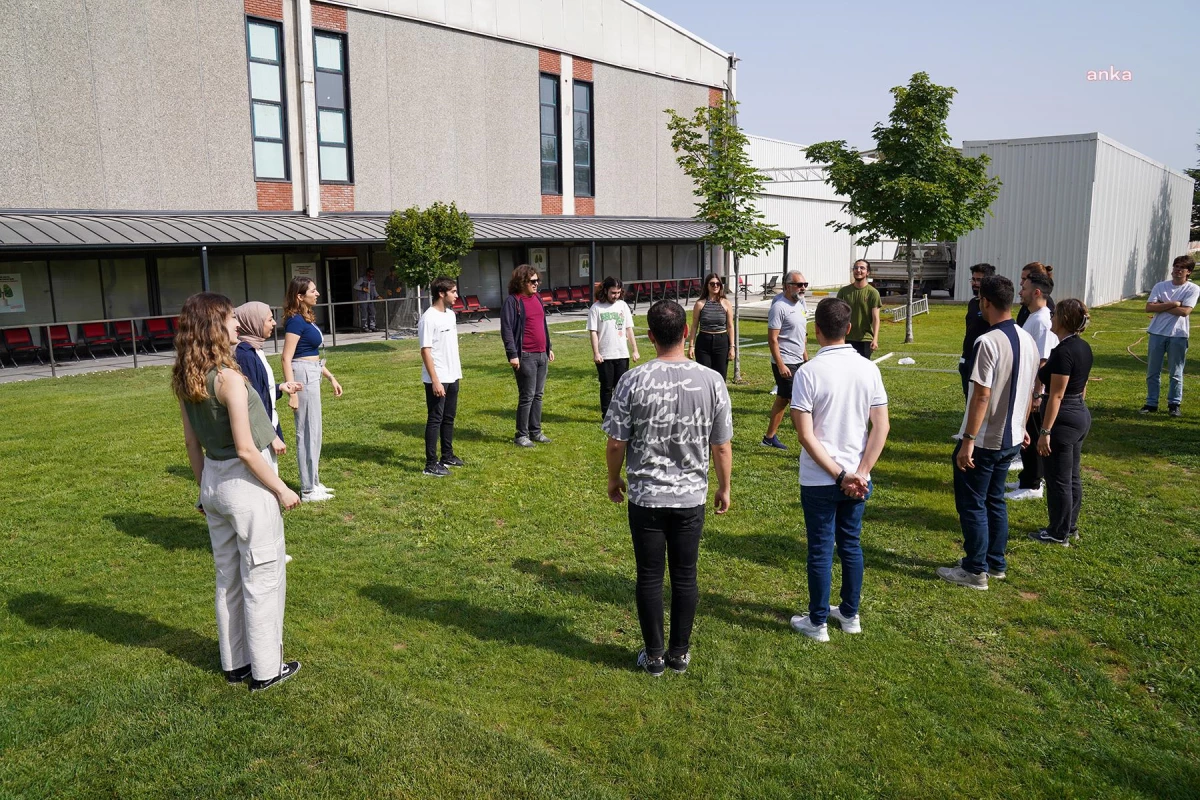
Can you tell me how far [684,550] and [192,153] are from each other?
65.4ft

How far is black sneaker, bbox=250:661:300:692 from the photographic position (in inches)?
165

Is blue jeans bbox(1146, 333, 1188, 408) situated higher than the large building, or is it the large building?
the large building

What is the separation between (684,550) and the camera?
13.6ft

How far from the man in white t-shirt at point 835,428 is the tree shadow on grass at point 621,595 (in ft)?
1.95

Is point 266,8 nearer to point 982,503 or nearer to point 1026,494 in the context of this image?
point 1026,494

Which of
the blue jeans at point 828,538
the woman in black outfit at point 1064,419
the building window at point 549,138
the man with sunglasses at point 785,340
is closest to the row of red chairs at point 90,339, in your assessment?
the man with sunglasses at point 785,340

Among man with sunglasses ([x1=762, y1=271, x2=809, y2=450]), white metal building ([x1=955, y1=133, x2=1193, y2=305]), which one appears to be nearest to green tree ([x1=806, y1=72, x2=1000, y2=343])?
white metal building ([x1=955, y1=133, x2=1193, y2=305])

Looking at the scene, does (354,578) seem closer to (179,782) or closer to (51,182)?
(179,782)

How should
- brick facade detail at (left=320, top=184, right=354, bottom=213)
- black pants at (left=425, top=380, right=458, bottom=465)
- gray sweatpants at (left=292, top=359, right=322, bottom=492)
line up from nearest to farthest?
gray sweatpants at (left=292, top=359, right=322, bottom=492) → black pants at (left=425, top=380, right=458, bottom=465) → brick facade detail at (left=320, top=184, right=354, bottom=213)

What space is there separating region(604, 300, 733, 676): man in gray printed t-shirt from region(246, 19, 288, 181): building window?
20256mm

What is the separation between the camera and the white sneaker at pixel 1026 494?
7.21 m

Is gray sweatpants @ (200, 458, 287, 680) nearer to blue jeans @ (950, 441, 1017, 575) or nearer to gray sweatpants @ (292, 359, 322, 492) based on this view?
gray sweatpants @ (292, 359, 322, 492)

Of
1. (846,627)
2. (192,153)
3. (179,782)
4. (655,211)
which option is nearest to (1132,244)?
(655,211)

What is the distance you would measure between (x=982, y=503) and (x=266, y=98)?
21.1 m
